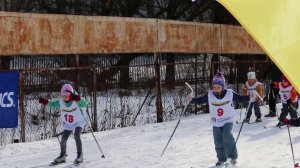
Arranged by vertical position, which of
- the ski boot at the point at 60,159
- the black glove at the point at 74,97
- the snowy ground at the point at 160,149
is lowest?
the snowy ground at the point at 160,149

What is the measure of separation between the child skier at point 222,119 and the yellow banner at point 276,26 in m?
4.83

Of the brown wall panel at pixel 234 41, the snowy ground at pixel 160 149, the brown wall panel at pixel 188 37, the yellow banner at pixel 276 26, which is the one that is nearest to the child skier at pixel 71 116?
the snowy ground at pixel 160 149

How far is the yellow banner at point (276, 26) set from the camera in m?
3.32

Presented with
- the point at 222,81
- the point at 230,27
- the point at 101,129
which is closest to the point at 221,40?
the point at 230,27

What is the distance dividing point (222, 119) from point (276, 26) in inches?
200

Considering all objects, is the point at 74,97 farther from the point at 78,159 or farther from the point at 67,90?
the point at 78,159

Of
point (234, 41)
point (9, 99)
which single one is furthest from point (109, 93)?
point (234, 41)

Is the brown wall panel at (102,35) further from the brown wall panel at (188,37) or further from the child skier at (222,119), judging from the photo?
the child skier at (222,119)

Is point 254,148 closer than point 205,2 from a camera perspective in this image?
Yes

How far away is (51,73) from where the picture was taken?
41.7 feet

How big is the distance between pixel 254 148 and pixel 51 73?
529 centimetres

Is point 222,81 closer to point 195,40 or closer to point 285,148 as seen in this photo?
point 285,148

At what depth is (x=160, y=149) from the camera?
33.8 ft

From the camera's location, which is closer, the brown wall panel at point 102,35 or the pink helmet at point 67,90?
the pink helmet at point 67,90
